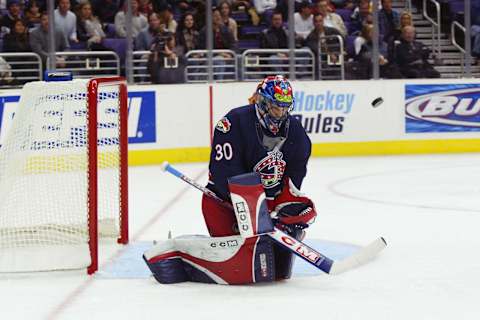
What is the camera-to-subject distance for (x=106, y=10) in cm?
1218

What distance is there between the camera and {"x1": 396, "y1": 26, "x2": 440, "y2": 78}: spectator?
508 inches

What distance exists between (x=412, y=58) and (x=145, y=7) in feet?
10.6

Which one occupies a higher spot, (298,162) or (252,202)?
(298,162)

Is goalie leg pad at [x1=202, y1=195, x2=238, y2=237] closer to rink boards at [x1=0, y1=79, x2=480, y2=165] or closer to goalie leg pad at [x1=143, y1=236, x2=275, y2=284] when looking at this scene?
goalie leg pad at [x1=143, y1=236, x2=275, y2=284]

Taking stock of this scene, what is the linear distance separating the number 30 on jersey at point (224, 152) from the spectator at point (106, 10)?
7.17 metres

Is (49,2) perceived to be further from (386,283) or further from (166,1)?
(386,283)

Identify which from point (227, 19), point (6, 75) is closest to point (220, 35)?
point (227, 19)

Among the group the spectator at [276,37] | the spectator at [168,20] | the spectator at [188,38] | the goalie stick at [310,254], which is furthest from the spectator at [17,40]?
the goalie stick at [310,254]

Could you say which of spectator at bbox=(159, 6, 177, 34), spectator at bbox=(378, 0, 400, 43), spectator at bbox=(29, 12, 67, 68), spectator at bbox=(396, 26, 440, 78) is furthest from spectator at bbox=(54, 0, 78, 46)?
spectator at bbox=(396, 26, 440, 78)

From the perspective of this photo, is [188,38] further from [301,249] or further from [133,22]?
[301,249]

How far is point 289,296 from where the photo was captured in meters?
4.88

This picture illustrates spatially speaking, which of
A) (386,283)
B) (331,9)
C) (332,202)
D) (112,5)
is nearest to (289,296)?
(386,283)

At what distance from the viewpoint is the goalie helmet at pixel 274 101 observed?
16.6ft

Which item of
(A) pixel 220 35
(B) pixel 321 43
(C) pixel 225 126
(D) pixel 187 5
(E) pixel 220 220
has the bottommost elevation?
(E) pixel 220 220
